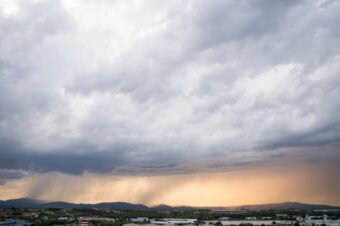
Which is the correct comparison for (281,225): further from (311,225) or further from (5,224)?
(5,224)

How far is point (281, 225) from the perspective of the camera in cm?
19838

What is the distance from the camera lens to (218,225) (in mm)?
198750

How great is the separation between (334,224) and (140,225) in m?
89.4

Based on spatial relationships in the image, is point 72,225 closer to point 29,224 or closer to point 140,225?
point 29,224

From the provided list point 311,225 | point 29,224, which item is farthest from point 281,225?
point 29,224

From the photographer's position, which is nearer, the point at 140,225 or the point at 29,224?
the point at 29,224

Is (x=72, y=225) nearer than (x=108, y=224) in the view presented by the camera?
Yes

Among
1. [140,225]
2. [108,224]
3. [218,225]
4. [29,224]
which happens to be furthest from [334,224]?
[29,224]

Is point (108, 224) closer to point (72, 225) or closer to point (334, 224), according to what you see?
point (72, 225)

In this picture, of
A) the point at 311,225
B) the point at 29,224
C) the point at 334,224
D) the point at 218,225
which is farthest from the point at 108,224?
the point at 334,224

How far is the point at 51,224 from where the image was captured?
609 feet

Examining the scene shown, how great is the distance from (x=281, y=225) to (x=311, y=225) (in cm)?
1318

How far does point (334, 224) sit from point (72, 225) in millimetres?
118262

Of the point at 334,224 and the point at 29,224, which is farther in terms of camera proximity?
the point at 334,224
